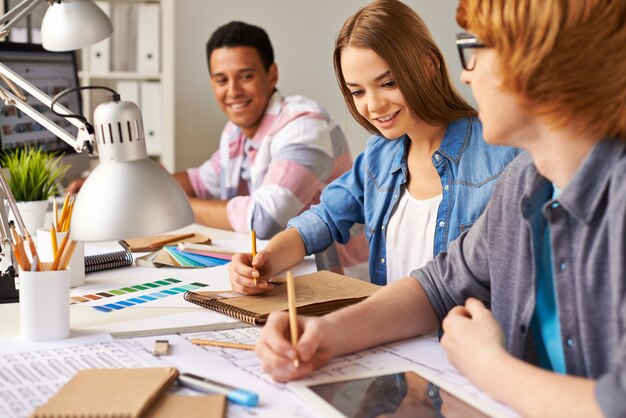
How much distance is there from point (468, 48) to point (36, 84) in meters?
1.85

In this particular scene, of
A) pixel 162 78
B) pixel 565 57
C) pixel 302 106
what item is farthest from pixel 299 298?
→ pixel 162 78

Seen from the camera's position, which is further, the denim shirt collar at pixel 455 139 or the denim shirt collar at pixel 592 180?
the denim shirt collar at pixel 455 139

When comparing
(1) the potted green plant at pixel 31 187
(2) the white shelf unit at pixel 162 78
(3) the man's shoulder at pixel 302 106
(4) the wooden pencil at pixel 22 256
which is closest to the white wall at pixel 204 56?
(2) the white shelf unit at pixel 162 78

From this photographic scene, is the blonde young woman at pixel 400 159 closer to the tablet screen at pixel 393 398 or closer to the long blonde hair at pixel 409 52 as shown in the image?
the long blonde hair at pixel 409 52

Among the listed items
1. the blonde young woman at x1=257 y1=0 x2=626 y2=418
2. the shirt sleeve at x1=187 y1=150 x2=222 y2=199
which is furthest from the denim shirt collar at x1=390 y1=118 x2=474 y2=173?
the shirt sleeve at x1=187 y1=150 x2=222 y2=199

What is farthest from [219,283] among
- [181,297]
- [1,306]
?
[1,306]

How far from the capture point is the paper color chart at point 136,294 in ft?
4.59

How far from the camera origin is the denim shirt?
1656 millimetres

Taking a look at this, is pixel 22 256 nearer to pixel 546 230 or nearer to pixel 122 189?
pixel 122 189

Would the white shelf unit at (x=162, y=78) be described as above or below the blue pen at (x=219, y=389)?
above

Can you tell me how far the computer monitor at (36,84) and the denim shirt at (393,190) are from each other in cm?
90

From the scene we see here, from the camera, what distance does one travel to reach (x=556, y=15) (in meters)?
0.91

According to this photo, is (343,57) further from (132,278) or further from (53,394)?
(53,394)

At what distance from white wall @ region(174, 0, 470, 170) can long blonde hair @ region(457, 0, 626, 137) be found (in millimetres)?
2752
